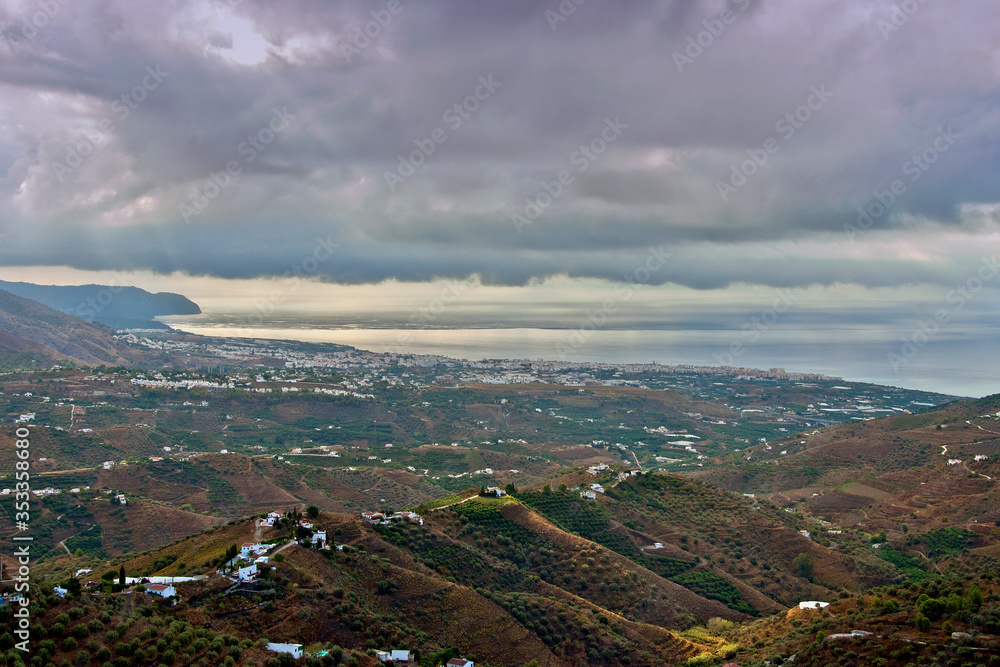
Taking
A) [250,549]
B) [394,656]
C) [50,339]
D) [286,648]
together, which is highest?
[50,339]

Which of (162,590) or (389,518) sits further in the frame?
(389,518)

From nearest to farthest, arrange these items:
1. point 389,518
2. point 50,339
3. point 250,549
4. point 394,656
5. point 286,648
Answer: point 286,648 → point 394,656 → point 250,549 → point 389,518 → point 50,339

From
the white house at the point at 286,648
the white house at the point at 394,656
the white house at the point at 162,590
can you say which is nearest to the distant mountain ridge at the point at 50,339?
the white house at the point at 162,590

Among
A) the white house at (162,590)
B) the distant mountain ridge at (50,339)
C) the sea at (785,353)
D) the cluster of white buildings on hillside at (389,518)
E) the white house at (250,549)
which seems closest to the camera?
the white house at (162,590)

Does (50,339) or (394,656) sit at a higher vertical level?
(50,339)

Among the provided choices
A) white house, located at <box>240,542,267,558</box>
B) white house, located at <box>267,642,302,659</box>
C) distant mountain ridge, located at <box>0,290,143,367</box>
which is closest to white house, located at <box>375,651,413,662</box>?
white house, located at <box>267,642,302,659</box>

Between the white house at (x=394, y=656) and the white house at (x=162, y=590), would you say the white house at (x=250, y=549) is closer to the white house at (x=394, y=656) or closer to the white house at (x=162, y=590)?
the white house at (x=162, y=590)

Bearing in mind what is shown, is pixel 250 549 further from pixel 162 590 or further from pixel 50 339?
pixel 50 339

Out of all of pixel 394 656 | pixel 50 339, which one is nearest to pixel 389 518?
pixel 394 656
